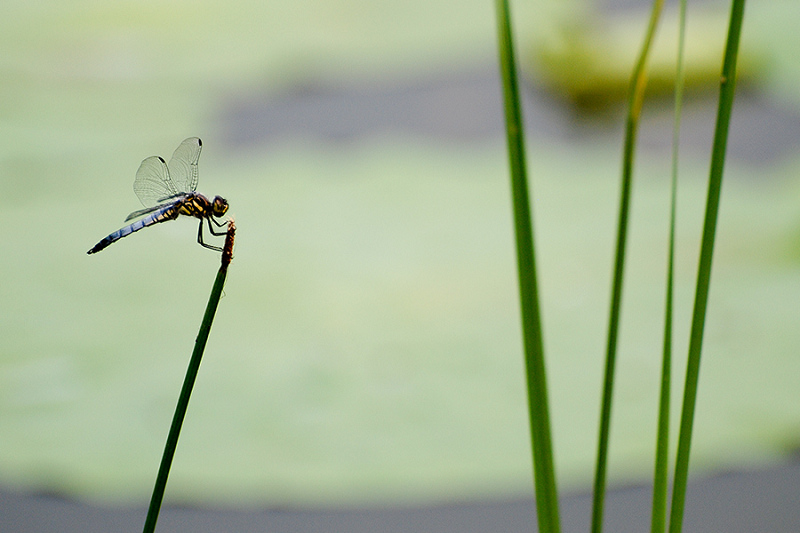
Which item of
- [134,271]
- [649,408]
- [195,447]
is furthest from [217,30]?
[649,408]

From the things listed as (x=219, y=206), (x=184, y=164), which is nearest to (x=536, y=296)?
(x=219, y=206)

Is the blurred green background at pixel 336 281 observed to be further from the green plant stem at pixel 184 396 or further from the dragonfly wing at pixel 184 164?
the green plant stem at pixel 184 396

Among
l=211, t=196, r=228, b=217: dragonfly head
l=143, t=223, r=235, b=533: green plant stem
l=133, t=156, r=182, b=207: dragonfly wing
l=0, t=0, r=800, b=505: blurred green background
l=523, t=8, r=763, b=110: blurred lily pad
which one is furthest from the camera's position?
l=523, t=8, r=763, b=110: blurred lily pad

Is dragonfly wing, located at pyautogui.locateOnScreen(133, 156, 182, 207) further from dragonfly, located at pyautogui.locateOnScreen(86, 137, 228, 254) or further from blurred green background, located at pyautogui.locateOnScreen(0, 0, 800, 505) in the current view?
blurred green background, located at pyautogui.locateOnScreen(0, 0, 800, 505)

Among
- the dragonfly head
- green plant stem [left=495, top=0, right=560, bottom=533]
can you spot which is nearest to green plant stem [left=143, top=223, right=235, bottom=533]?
green plant stem [left=495, top=0, right=560, bottom=533]

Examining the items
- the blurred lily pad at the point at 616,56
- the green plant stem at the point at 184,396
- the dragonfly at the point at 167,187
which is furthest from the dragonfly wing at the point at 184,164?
the blurred lily pad at the point at 616,56

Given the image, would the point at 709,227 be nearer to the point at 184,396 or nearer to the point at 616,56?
the point at 184,396

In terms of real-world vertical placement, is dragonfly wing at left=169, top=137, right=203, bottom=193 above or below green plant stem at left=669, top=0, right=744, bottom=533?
above
